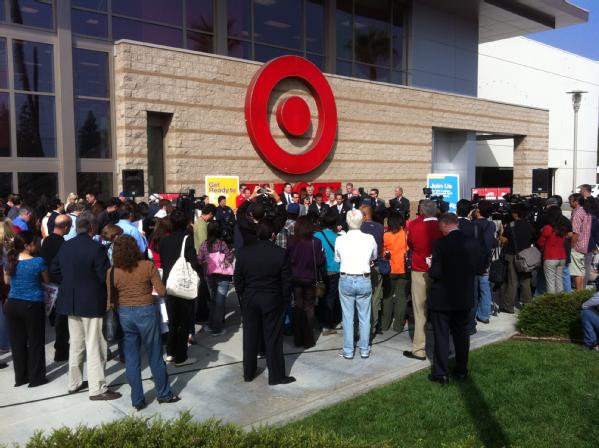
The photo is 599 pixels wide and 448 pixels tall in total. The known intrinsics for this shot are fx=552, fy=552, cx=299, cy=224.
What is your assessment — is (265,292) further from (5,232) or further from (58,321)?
(5,232)

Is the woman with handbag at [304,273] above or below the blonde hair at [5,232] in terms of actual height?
below

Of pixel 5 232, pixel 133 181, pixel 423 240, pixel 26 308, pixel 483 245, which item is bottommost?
pixel 26 308

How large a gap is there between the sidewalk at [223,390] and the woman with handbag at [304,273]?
11.4 inches

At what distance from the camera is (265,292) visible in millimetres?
6145

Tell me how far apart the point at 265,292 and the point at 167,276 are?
4.78 ft

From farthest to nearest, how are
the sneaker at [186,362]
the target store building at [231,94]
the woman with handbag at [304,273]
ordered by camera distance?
the target store building at [231,94] < the woman with handbag at [304,273] < the sneaker at [186,362]

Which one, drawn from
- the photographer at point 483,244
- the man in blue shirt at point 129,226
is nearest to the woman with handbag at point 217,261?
the man in blue shirt at point 129,226

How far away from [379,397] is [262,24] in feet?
52.6

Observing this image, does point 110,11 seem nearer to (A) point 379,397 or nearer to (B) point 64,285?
(B) point 64,285

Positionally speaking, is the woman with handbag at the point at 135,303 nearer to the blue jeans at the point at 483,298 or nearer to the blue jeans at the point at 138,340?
the blue jeans at the point at 138,340

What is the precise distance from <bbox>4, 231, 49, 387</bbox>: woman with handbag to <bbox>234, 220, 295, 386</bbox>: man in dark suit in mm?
2224

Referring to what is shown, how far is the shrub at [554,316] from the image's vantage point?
7879 millimetres

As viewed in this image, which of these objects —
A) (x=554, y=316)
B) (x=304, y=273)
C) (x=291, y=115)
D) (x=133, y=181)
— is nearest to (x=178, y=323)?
(x=304, y=273)

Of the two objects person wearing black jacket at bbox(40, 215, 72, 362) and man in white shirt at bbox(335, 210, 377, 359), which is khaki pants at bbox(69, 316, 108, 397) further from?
man in white shirt at bbox(335, 210, 377, 359)
